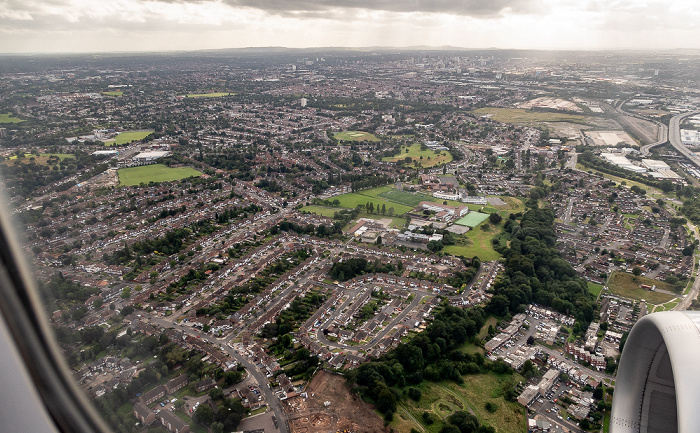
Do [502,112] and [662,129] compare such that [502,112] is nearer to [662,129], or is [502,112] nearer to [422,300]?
[662,129]

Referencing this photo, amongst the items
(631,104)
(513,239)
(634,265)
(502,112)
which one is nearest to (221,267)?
(513,239)

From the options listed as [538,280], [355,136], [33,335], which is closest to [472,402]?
[538,280]

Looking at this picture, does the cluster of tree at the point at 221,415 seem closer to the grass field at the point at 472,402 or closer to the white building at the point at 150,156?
the grass field at the point at 472,402

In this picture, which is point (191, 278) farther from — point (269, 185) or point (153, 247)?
point (269, 185)

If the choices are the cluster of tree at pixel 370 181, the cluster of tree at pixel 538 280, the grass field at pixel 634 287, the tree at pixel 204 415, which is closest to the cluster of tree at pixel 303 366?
the tree at pixel 204 415

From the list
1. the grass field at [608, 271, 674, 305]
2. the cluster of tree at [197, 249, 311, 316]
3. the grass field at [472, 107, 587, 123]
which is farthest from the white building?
the grass field at [472, 107, 587, 123]
